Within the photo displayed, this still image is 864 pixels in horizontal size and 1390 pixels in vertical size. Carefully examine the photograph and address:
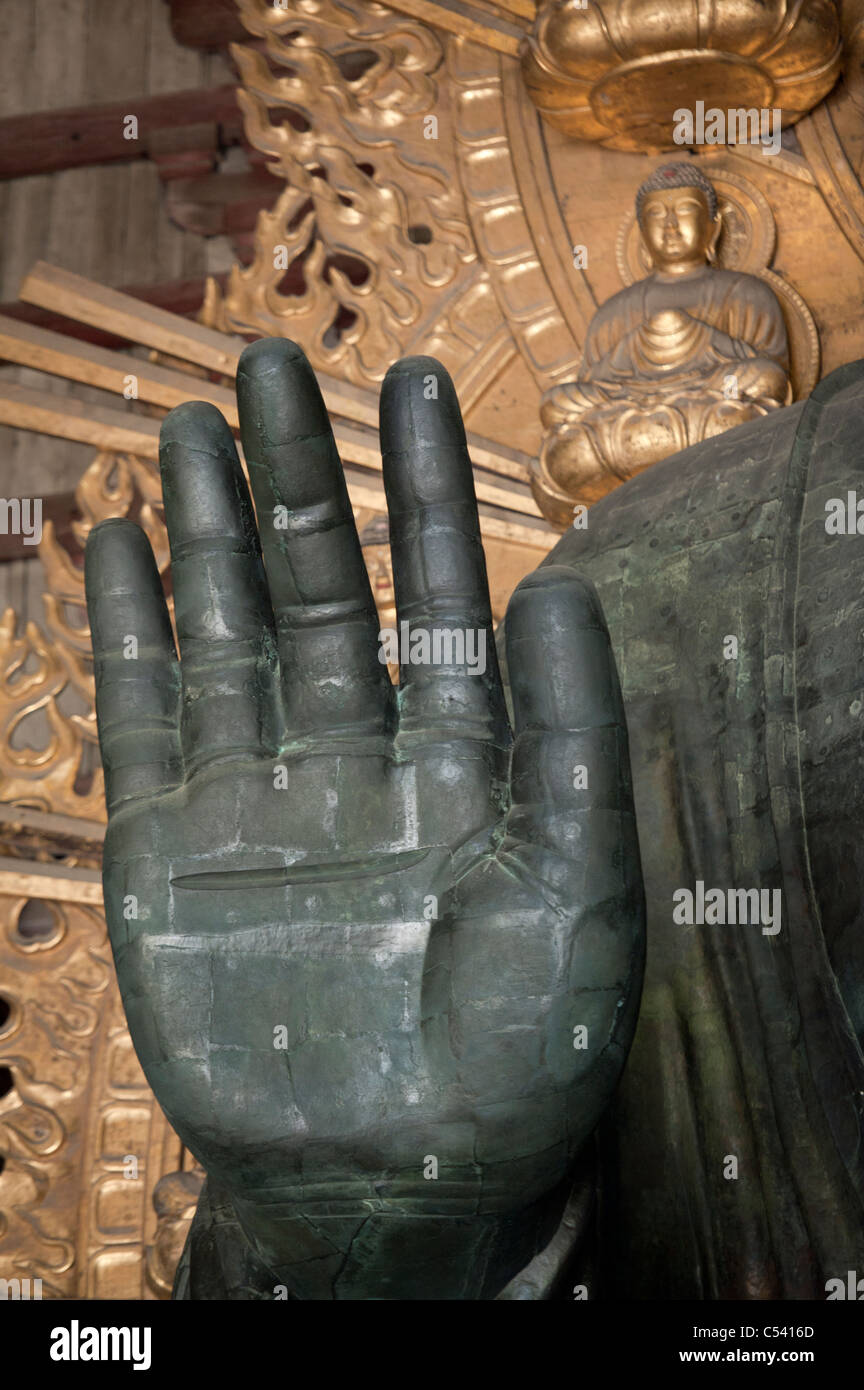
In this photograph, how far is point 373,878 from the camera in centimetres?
90

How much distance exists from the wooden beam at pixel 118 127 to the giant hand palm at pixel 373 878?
6.12 ft

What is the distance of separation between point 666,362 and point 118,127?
1158 millimetres

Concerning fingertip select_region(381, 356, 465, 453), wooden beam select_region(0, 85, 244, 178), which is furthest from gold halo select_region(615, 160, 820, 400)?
fingertip select_region(381, 356, 465, 453)

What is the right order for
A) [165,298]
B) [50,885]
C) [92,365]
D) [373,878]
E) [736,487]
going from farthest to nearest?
[165,298] → [92,365] → [50,885] → [736,487] → [373,878]

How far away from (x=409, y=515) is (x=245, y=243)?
5.96ft

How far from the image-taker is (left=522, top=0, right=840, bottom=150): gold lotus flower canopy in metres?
1.92

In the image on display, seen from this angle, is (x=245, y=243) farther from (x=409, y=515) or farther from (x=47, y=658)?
(x=409, y=515)

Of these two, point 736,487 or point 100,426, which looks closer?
point 736,487

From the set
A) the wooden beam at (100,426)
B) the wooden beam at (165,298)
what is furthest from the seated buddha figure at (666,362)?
the wooden beam at (165,298)

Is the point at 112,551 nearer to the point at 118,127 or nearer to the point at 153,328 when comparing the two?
the point at 153,328

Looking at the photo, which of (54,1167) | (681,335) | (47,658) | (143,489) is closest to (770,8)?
(681,335)

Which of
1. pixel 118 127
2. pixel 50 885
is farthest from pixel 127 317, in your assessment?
pixel 50 885

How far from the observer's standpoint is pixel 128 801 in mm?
960

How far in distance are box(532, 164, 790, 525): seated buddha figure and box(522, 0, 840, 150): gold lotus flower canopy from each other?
0.29 ft
